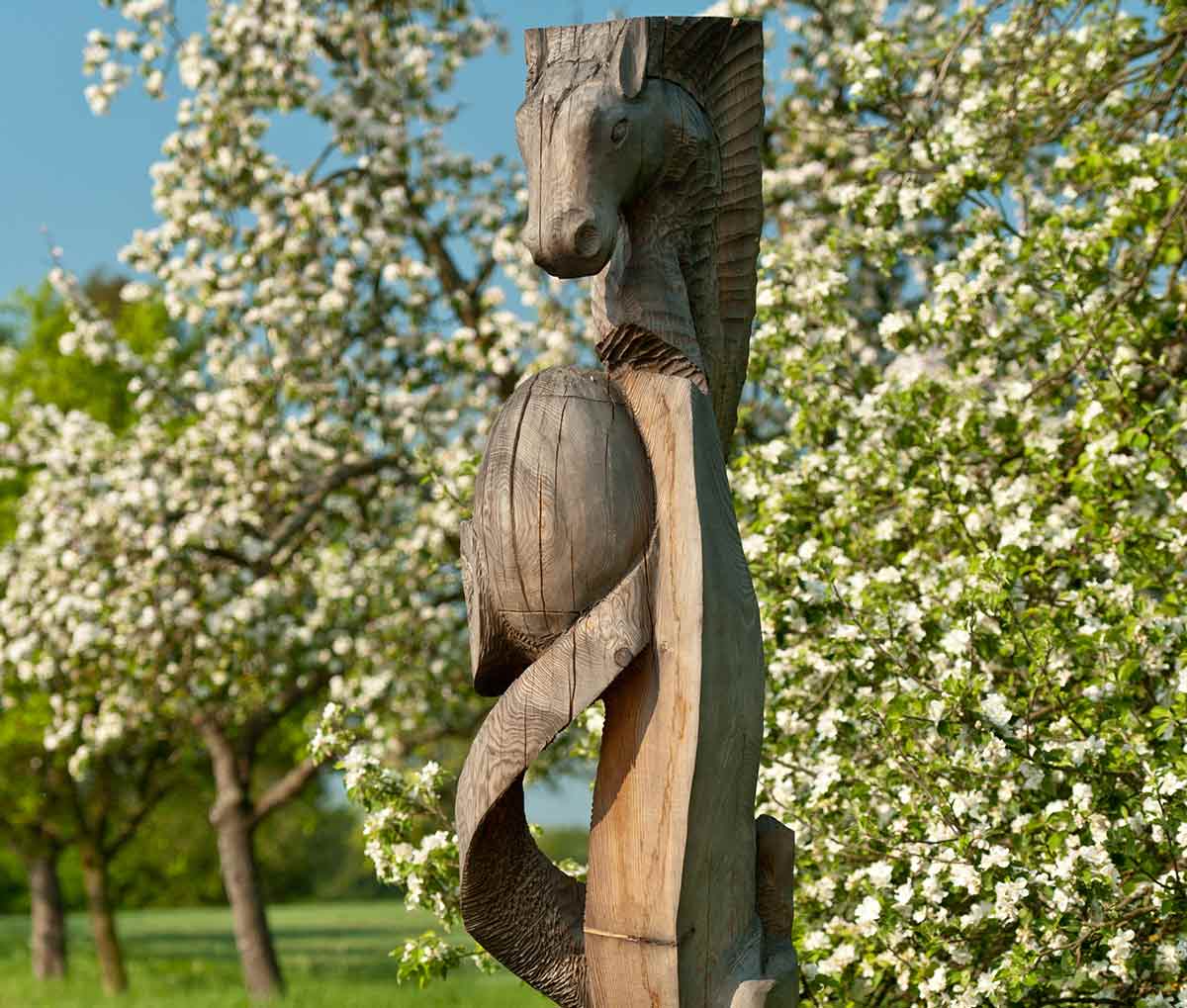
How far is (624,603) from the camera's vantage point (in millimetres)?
2463

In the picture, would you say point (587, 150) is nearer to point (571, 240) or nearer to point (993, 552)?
point (571, 240)

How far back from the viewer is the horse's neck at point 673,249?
2.64 m

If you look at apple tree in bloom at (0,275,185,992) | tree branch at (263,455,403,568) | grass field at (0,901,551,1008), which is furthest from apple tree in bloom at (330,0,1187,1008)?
grass field at (0,901,551,1008)

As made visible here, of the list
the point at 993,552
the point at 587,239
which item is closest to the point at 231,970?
the point at 993,552

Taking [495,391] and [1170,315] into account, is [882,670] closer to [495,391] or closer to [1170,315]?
[1170,315]

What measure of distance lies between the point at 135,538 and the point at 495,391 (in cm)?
276

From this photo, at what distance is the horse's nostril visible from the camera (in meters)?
2.41

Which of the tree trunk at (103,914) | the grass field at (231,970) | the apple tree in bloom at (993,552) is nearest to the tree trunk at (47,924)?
the grass field at (231,970)

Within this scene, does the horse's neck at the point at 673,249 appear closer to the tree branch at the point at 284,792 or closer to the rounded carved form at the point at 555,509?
the rounded carved form at the point at 555,509

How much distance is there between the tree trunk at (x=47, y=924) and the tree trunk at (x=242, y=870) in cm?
723

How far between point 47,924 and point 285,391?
44.6 feet

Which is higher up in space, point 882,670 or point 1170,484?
point 1170,484

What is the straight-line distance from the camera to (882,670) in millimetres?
4758

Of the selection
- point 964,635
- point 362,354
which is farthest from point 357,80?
point 964,635
